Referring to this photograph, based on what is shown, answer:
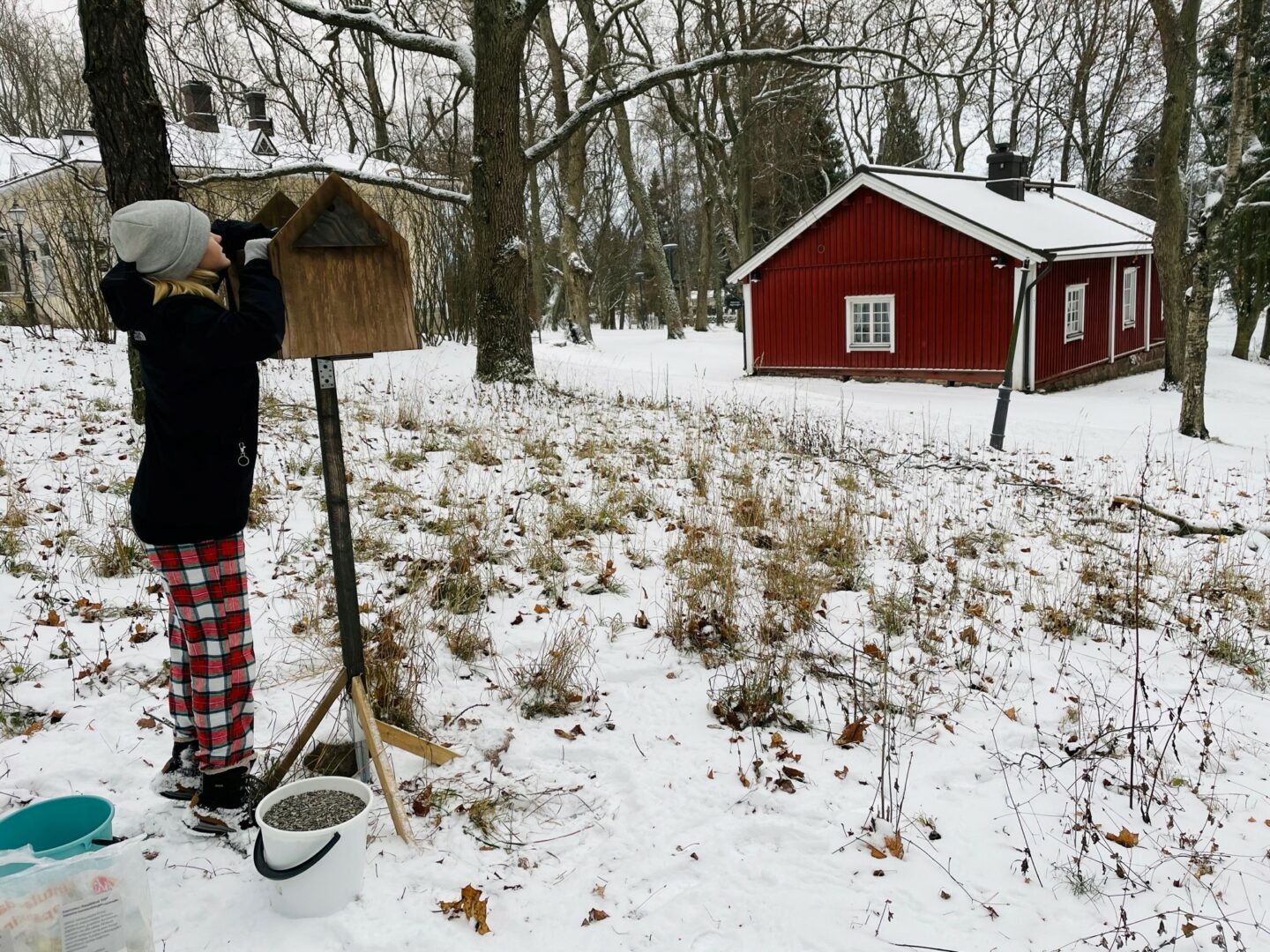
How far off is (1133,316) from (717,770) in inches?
974

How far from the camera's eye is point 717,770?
3488 mm

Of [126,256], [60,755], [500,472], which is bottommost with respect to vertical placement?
[60,755]

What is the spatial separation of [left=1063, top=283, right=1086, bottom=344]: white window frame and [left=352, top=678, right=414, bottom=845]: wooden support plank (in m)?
19.6

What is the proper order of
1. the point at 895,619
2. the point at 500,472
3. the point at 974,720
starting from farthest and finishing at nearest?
the point at 500,472 < the point at 895,619 < the point at 974,720

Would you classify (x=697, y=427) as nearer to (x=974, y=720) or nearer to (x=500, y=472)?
(x=500, y=472)

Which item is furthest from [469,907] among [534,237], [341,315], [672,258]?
[672,258]

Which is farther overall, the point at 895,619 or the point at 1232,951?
the point at 895,619

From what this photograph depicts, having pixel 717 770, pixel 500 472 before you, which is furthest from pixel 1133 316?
pixel 717 770

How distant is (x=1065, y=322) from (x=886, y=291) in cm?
414

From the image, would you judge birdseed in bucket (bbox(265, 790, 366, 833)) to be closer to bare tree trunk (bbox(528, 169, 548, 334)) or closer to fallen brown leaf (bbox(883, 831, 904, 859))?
fallen brown leaf (bbox(883, 831, 904, 859))

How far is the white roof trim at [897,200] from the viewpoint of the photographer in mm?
17078

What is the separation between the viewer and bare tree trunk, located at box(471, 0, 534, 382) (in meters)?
10.5

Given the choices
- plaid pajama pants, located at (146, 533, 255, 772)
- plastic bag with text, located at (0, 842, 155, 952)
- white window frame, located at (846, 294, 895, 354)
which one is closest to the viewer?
plastic bag with text, located at (0, 842, 155, 952)

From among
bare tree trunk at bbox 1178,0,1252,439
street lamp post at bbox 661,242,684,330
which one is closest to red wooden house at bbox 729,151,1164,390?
bare tree trunk at bbox 1178,0,1252,439
